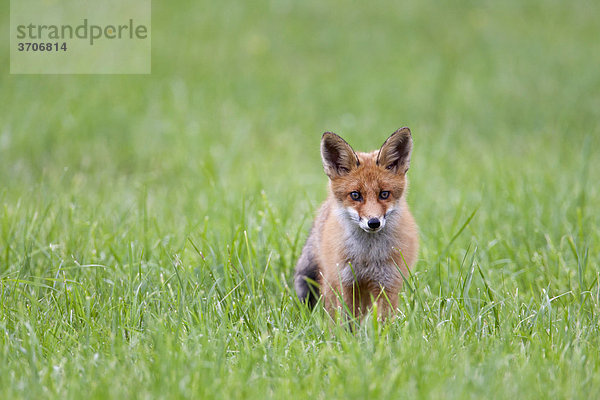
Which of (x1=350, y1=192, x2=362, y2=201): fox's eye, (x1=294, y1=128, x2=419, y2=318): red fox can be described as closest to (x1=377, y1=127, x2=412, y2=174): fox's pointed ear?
(x1=294, y1=128, x2=419, y2=318): red fox

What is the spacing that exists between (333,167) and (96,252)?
7.28 ft

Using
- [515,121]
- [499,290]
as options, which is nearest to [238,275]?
[499,290]

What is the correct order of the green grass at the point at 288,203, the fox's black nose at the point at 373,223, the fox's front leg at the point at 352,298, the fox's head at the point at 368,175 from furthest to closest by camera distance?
the fox's front leg at the point at 352,298 → the fox's head at the point at 368,175 → the fox's black nose at the point at 373,223 → the green grass at the point at 288,203

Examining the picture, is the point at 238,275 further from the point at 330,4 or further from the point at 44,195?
the point at 330,4

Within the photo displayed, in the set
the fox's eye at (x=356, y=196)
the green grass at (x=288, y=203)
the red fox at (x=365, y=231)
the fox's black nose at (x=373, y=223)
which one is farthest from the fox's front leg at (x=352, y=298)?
the fox's eye at (x=356, y=196)

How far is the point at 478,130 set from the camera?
10.8m

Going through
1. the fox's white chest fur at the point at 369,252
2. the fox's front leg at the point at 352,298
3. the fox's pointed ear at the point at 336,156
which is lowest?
the fox's front leg at the point at 352,298

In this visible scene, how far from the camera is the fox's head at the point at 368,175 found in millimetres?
4480

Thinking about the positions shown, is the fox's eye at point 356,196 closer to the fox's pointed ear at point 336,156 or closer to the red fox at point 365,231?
the red fox at point 365,231

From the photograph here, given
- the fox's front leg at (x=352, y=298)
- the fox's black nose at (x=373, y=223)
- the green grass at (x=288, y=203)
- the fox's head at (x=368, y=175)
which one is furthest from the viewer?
the fox's front leg at (x=352, y=298)

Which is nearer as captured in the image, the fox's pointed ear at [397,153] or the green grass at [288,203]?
the green grass at [288,203]

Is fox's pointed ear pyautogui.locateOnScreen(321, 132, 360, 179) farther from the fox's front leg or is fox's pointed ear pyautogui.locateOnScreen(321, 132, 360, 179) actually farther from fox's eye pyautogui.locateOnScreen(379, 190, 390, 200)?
the fox's front leg

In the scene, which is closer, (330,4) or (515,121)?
(515,121)

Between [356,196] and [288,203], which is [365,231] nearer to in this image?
[356,196]
